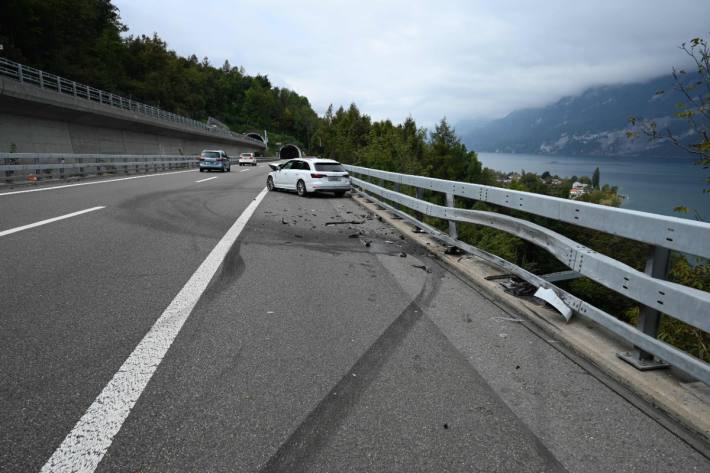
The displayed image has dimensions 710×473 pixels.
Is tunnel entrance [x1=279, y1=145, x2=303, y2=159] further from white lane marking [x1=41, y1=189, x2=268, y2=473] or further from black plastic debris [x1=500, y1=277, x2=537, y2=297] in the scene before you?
white lane marking [x1=41, y1=189, x2=268, y2=473]

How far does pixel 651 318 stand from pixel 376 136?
36.5 metres

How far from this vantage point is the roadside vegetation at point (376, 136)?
12169mm

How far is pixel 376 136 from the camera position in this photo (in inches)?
1501

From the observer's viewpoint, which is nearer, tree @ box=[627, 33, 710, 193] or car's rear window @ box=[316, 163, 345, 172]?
tree @ box=[627, 33, 710, 193]

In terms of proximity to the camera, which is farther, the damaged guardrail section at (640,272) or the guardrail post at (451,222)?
the guardrail post at (451,222)

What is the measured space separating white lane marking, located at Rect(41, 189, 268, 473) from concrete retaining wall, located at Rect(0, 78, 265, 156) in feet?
80.0

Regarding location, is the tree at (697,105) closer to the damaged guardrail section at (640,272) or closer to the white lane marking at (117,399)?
the damaged guardrail section at (640,272)

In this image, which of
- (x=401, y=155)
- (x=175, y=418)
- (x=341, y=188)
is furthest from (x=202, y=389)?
(x=401, y=155)

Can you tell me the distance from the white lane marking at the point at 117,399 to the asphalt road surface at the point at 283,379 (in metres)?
0.01

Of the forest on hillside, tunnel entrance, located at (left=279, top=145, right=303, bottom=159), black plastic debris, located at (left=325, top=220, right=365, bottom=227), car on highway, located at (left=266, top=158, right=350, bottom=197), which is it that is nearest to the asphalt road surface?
black plastic debris, located at (left=325, top=220, right=365, bottom=227)

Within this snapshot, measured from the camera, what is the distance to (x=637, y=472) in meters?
2.10

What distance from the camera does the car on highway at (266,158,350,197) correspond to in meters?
16.0

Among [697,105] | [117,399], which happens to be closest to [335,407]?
[117,399]

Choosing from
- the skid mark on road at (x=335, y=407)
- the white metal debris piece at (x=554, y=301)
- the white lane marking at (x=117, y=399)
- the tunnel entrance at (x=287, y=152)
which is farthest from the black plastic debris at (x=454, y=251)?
the tunnel entrance at (x=287, y=152)
